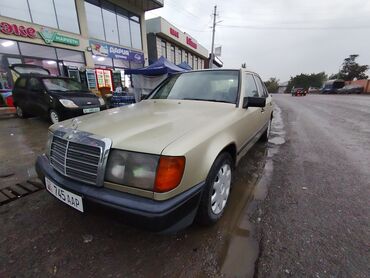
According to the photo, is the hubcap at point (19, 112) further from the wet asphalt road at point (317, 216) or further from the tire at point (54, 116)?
the wet asphalt road at point (317, 216)

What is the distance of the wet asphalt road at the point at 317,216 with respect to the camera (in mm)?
1548

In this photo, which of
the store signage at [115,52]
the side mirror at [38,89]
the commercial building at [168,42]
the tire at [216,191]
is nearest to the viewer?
the tire at [216,191]

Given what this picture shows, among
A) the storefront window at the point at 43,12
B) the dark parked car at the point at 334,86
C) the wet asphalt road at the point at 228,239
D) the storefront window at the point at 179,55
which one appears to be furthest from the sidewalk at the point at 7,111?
the dark parked car at the point at 334,86

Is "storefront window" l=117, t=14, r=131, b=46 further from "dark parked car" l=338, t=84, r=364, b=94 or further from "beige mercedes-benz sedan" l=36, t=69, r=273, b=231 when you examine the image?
"dark parked car" l=338, t=84, r=364, b=94

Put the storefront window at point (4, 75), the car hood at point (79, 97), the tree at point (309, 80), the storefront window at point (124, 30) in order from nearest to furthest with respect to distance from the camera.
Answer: the car hood at point (79, 97)
the storefront window at point (4, 75)
the storefront window at point (124, 30)
the tree at point (309, 80)

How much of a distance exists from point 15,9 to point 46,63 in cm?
239

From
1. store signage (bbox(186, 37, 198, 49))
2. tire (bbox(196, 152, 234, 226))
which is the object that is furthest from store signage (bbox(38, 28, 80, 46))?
store signage (bbox(186, 37, 198, 49))

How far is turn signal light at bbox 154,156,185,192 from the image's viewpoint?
134cm

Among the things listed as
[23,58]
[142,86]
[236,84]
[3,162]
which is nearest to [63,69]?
[23,58]

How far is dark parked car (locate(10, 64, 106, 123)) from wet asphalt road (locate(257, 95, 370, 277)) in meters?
5.28

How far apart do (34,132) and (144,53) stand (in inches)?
497

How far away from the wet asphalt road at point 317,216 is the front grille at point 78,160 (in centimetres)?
147

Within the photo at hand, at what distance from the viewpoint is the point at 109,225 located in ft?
6.47

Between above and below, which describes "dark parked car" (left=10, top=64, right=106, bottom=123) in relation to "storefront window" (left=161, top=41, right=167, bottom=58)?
below
